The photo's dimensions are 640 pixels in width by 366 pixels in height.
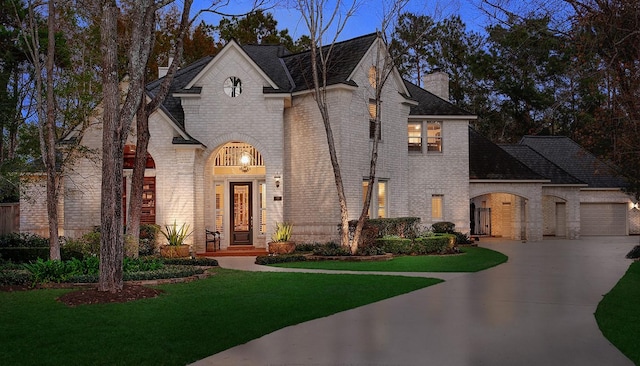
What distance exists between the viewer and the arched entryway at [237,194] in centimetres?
2316

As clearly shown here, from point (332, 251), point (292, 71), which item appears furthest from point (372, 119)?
point (332, 251)

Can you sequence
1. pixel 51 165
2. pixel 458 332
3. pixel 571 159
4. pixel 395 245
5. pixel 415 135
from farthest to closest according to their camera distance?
1. pixel 571 159
2. pixel 415 135
3. pixel 395 245
4. pixel 51 165
5. pixel 458 332

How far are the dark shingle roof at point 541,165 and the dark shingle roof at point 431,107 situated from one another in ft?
23.2

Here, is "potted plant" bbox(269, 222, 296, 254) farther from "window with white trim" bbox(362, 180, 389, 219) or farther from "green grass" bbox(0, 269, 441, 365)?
"green grass" bbox(0, 269, 441, 365)

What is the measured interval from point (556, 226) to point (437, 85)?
35.2ft

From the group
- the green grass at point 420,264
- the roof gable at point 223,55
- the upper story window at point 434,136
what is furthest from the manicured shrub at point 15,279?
the upper story window at point 434,136

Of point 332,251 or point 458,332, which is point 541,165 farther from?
point 458,332

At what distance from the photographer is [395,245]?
20.0 meters

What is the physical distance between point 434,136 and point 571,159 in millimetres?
11912

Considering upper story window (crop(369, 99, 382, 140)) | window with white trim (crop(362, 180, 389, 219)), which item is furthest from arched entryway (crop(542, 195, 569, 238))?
upper story window (crop(369, 99, 382, 140))

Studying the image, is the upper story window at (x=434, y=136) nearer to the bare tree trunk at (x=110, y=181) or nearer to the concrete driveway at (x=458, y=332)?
the concrete driveway at (x=458, y=332)

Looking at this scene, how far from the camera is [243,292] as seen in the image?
11.5 metres

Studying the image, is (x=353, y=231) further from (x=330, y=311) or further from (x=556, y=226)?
(x=556, y=226)

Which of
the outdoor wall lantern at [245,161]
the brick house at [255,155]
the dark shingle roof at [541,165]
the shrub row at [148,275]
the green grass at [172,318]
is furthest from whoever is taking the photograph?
the dark shingle roof at [541,165]
